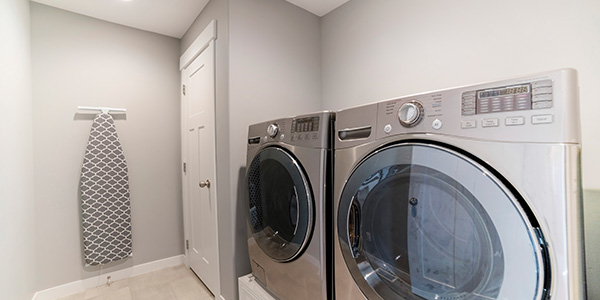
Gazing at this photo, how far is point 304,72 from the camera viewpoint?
209 cm

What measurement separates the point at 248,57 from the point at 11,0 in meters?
1.49

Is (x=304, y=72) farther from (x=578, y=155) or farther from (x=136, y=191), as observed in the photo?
(x=136, y=191)

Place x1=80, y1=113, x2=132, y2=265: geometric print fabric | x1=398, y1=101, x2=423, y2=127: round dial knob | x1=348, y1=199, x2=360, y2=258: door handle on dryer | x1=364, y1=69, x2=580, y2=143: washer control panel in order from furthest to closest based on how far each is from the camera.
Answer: x1=80, y1=113, x2=132, y2=265: geometric print fabric → x1=348, y1=199, x2=360, y2=258: door handle on dryer → x1=398, y1=101, x2=423, y2=127: round dial knob → x1=364, y1=69, x2=580, y2=143: washer control panel

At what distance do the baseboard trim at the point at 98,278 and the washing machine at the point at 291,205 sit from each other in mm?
1602

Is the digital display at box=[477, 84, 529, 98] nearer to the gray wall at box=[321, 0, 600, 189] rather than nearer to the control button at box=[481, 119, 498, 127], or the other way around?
the control button at box=[481, 119, 498, 127]

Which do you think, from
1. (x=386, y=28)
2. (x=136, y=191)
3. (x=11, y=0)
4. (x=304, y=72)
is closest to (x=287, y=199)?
(x=304, y=72)

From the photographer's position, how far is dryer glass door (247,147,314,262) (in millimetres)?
1164

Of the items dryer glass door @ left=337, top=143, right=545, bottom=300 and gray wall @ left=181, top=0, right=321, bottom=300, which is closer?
dryer glass door @ left=337, top=143, right=545, bottom=300

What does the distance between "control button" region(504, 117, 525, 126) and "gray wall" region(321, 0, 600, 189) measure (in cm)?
78

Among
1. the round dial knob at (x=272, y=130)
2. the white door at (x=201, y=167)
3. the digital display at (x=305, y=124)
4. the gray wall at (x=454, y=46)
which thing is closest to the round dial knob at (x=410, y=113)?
the digital display at (x=305, y=124)

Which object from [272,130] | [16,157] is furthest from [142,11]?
[272,130]

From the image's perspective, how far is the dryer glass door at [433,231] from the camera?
618 mm

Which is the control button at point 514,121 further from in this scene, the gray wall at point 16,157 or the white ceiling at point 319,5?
the gray wall at point 16,157

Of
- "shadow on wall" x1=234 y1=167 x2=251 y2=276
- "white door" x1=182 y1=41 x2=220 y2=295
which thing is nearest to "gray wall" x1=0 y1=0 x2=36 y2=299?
"white door" x1=182 y1=41 x2=220 y2=295
